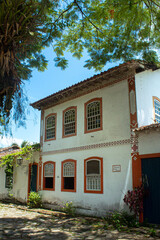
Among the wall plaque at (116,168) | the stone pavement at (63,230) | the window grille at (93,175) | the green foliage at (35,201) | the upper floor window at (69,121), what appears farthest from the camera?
the green foliage at (35,201)

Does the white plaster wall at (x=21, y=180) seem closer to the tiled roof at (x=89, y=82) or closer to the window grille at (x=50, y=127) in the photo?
the window grille at (x=50, y=127)

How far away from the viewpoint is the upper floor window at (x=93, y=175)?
37.0ft

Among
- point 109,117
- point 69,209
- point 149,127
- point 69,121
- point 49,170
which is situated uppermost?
point 69,121

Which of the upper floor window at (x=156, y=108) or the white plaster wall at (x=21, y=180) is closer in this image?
the upper floor window at (x=156, y=108)

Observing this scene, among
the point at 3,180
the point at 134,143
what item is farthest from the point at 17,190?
the point at 134,143

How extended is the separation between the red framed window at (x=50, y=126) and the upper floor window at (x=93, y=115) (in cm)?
293

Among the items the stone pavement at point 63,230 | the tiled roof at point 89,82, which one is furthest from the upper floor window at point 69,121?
the stone pavement at point 63,230

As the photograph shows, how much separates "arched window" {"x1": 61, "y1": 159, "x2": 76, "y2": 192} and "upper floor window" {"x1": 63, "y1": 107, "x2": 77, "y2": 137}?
1602 millimetres

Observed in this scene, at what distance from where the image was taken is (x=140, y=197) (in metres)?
8.95

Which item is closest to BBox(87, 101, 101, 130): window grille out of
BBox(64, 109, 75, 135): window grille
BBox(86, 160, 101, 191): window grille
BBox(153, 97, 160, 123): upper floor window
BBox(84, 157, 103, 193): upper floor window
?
BBox(64, 109, 75, 135): window grille

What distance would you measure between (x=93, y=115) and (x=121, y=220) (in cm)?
533

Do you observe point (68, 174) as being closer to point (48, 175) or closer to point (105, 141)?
point (48, 175)

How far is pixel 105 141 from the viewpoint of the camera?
1134 centimetres

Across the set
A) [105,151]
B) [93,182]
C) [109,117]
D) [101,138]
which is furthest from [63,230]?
[109,117]
